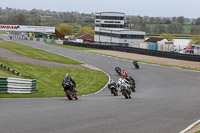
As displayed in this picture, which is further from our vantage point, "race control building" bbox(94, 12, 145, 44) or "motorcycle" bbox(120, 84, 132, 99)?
"race control building" bbox(94, 12, 145, 44)

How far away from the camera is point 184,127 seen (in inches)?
447

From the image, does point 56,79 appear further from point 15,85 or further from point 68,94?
point 68,94

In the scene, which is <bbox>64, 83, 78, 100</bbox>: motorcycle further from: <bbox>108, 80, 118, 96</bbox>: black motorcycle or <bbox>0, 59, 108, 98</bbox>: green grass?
<bbox>108, 80, 118, 96</bbox>: black motorcycle

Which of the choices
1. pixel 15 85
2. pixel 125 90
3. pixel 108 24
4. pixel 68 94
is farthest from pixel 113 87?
pixel 108 24

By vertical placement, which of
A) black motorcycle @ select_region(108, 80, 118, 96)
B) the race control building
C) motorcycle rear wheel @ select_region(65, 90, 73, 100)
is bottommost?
black motorcycle @ select_region(108, 80, 118, 96)

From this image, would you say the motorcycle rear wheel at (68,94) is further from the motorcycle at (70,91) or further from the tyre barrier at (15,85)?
the tyre barrier at (15,85)

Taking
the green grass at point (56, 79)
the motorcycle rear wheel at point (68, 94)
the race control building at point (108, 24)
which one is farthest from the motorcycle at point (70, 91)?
the race control building at point (108, 24)

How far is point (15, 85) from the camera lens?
19.1 metres

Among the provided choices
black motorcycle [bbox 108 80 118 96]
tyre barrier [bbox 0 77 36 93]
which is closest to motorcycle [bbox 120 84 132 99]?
black motorcycle [bbox 108 80 118 96]

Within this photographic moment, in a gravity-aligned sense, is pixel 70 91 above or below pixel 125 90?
above

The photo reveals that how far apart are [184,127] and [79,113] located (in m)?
3.81

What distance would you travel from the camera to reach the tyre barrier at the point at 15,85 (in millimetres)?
18625

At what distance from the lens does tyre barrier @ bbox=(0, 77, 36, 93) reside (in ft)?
61.1

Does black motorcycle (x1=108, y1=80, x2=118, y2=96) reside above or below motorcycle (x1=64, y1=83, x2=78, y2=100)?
below
